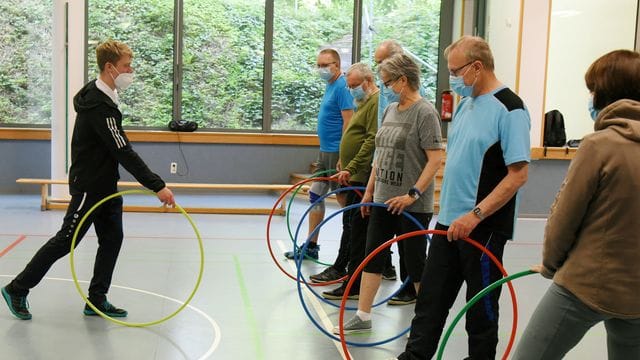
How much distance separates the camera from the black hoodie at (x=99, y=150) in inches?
167

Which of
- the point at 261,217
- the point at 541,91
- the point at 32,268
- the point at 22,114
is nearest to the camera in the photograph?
the point at 32,268

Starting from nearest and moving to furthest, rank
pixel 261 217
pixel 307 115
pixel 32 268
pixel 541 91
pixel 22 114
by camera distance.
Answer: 1. pixel 32 268
2. pixel 261 217
3. pixel 541 91
4. pixel 22 114
5. pixel 307 115

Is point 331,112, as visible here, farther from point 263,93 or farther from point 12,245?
point 263,93

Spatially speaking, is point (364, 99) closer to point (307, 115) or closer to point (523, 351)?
point (523, 351)

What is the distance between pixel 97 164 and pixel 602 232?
9.67 feet

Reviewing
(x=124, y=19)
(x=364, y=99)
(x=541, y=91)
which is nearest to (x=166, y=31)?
(x=124, y=19)

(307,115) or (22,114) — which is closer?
(22,114)

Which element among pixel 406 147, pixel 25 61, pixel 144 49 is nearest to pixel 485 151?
pixel 406 147

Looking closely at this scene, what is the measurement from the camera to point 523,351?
2.47m

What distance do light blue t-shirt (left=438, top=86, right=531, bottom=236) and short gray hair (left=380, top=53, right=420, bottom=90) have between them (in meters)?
0.81

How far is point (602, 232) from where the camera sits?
232 cm

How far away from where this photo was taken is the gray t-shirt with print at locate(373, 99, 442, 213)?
13.3 feet

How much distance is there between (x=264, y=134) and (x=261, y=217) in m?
2.40

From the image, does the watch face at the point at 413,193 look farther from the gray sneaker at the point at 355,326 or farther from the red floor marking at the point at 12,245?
the red floor marking at the point at 12,245
